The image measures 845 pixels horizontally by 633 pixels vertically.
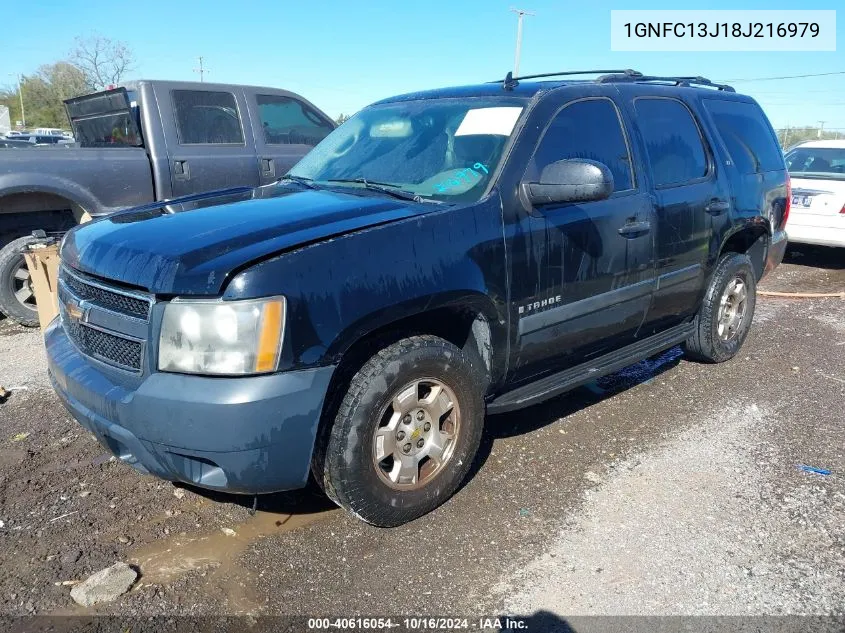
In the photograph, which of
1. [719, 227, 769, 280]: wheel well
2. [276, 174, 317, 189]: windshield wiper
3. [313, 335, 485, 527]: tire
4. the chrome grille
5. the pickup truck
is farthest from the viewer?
the pickup truck

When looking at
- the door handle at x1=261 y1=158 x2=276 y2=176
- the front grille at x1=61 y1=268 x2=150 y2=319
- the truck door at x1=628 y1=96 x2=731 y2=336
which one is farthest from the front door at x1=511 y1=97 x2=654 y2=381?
the door handle at x1=261 y1=158 x2=276 y2=176

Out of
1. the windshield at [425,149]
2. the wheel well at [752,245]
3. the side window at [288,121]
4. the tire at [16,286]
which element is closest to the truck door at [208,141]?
the side window at [288,121]

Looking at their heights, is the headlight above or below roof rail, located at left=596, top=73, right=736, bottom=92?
below

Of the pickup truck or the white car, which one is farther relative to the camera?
the white car

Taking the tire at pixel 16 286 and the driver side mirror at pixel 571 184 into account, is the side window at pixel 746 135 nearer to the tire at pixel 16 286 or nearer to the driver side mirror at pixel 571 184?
the driver side mirror at pixel 571 184

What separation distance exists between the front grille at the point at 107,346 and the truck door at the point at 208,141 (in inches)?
132

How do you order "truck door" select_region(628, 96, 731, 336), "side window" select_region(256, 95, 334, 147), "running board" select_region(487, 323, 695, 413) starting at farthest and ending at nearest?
1. "side window" select_region(256, 95, 334, 147)
2. "truck door" select_region(628, 96, 731, 336)
3. "running board" select_region(487, 323, 695, 413)

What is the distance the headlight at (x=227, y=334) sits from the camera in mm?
2342

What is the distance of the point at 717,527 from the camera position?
3.01 metres

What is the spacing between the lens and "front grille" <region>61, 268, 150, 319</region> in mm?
2514

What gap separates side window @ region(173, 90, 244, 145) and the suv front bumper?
4.15 m

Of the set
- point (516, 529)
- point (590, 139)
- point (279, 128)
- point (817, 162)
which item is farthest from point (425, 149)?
point (817, 162)

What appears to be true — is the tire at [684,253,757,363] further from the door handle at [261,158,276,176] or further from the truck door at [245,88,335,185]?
the door handle at [261,158,276,176]

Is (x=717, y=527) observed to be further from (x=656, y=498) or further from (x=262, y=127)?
(x=262, y=127)
